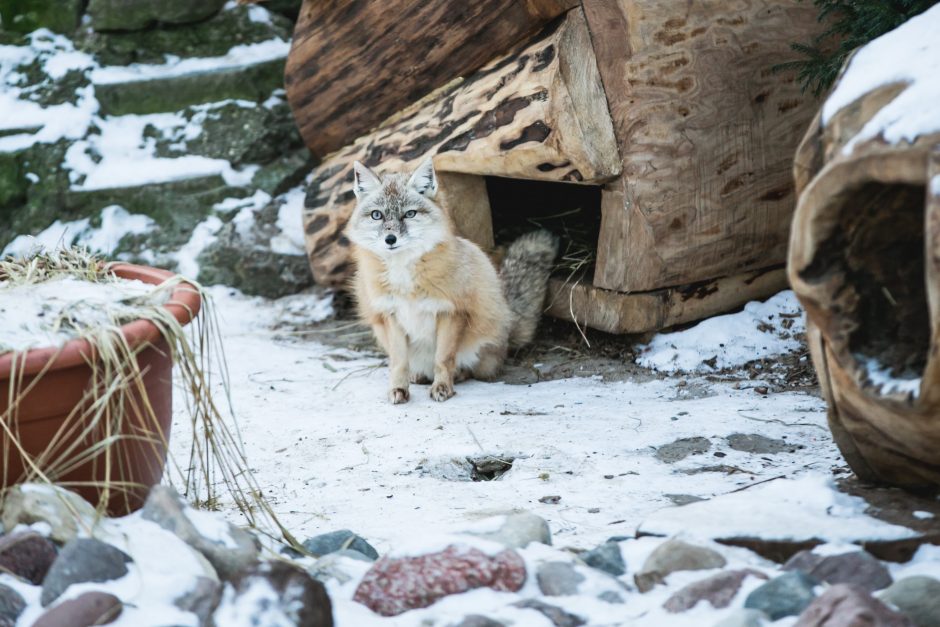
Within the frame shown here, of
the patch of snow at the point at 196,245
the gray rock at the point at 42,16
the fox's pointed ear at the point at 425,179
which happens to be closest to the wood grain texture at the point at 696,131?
the fox's pointed ear at the point at 425,179

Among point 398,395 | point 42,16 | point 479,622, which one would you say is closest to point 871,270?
point 479,622

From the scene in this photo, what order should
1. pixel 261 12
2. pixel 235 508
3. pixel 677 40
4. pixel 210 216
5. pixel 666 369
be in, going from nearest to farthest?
pixel 235 508, pixel 677 40, pixel 666 369, pixel 210 216, pixel 261 12

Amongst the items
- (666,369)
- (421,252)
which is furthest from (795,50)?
(421,252)

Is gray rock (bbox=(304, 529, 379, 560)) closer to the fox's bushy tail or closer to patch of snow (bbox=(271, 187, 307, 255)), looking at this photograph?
the fox's bushy tail

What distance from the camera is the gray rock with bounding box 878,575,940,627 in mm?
2082

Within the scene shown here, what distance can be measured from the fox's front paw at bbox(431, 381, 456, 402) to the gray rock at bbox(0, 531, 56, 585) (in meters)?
2.68

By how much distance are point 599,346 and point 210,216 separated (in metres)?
2.77

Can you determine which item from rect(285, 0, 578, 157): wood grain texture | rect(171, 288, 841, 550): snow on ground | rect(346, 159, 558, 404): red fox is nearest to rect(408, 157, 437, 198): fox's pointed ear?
rect(346, 159, 558, 404): red fox

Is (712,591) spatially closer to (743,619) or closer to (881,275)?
(743,619)

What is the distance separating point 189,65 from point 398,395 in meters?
3.26

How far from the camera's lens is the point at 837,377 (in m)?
2.61

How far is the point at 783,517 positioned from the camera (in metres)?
2.56

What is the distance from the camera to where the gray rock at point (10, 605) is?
218cm

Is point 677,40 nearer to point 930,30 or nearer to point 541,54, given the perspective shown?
point 541,54
